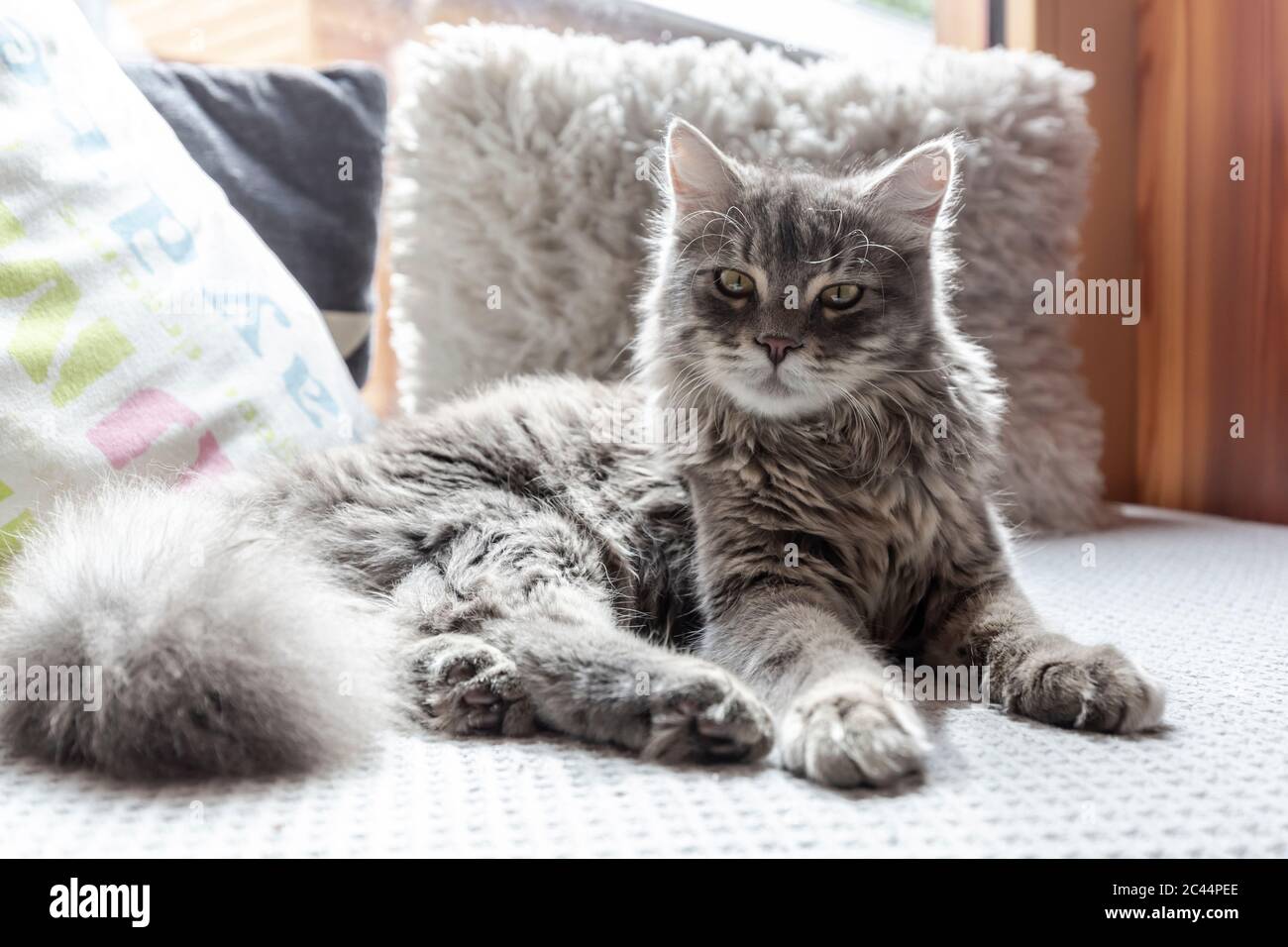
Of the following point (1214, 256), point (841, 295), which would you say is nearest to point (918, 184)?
point (841, 295)

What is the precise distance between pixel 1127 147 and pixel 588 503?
76.9 inches

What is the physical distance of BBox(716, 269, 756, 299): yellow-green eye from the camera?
1367 millimetres

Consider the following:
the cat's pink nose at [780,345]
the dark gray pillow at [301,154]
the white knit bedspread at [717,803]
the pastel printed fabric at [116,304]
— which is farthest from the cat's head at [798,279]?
the dark gray pillow at [301,154]

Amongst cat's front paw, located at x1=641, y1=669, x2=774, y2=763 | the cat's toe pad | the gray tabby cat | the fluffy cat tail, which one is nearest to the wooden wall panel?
the gray tabby cat

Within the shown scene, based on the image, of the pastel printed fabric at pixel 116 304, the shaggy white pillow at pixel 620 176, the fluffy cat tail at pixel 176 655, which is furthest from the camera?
the shaggy white pillow at pixel 620 176

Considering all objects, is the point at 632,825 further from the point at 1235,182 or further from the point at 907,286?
the point at 1235,182

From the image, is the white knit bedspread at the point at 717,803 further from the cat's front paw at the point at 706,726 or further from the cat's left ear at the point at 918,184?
the cat's left ear at the point at 918,184

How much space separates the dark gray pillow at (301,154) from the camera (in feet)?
5.77

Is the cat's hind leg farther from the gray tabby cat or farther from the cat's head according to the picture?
the cat's head

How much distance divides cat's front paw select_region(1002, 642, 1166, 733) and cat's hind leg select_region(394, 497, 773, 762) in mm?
314

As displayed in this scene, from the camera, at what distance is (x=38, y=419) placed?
3.83ft

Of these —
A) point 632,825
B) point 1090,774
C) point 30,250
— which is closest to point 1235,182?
point 1090,774

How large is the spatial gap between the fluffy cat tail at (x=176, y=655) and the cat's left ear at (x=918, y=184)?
2.98 feet

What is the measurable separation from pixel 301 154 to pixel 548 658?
4.02 ft
